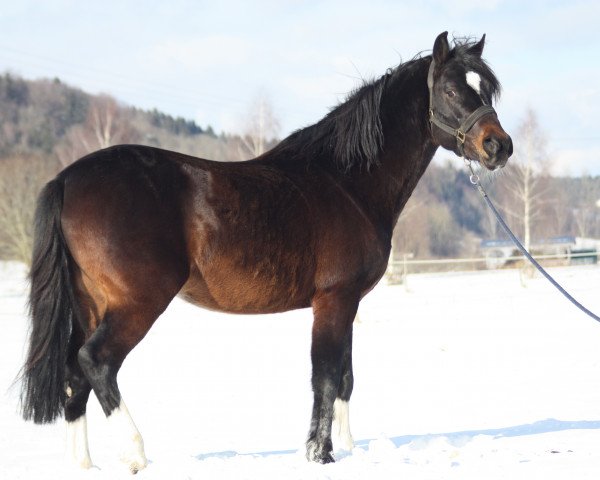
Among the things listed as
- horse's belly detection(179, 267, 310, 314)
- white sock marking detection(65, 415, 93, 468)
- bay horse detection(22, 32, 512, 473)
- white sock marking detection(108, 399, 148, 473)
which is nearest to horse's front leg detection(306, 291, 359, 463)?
bay horse detection(22, 32, 512, 473)

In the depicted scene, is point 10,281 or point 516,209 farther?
point 516,209

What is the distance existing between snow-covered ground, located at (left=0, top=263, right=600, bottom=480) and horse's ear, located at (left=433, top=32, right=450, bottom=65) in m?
2.63

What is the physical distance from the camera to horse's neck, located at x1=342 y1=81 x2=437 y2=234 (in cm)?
534

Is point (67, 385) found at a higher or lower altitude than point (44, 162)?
lower

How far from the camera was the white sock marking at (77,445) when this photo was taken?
4.57 metres

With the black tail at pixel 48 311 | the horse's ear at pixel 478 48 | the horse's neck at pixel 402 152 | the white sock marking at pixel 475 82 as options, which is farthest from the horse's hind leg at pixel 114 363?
the horse's ear at pixel 478 48

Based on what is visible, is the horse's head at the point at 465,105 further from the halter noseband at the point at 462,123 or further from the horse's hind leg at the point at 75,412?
the horse's hind leg at the point at 75,412

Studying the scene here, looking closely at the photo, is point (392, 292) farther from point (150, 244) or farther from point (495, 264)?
point (150, 244)

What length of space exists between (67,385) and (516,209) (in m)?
45.7

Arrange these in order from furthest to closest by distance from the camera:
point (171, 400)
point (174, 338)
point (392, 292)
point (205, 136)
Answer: point (205, 136) → point (392, 292) → point (174, 338) → point (171, 400)

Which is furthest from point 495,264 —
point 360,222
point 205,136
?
point 205,136

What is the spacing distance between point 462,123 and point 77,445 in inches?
129

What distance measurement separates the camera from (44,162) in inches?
1373

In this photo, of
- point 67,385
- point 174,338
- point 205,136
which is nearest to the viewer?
point 67,385
